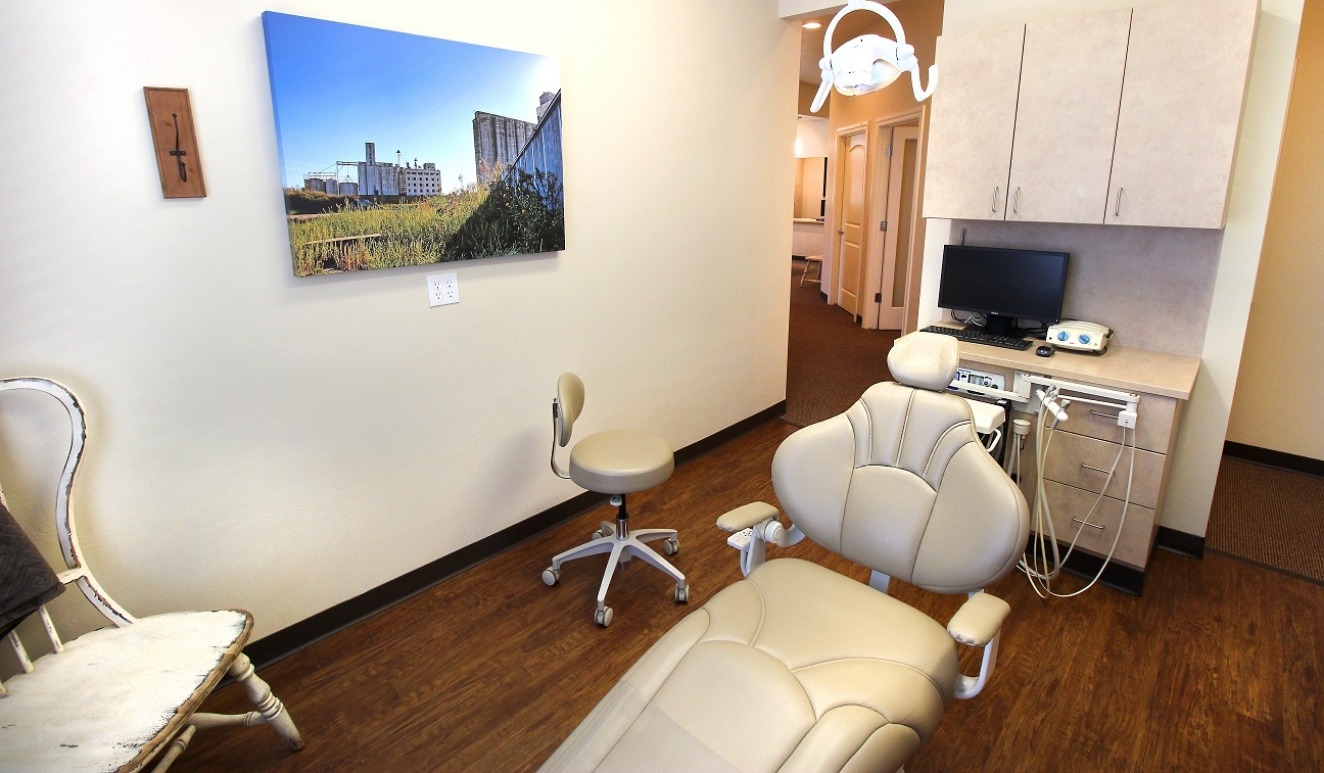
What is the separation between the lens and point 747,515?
178cm

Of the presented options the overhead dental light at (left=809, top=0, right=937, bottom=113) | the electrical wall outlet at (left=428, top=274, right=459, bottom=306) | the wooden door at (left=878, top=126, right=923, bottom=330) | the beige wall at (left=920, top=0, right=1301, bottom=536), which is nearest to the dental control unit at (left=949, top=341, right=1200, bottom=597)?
the beige wall at (left=920, top=0, right=1301, bottom=536)

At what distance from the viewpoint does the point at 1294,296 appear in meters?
3.36

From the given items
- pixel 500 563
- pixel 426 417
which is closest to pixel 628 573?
pixel 500 563

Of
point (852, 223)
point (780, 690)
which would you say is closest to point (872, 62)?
point (780, 690)

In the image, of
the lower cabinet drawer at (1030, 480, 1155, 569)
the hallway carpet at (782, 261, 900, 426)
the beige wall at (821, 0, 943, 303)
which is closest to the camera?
the lower cabinet drawer at (1030, 480, 1155, 569)

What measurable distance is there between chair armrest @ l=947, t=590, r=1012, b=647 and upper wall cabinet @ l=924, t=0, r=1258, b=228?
173 centimetres

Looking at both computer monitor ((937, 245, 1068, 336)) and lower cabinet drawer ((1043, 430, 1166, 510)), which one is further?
computer monitor ((937, 245, 1068, 336))

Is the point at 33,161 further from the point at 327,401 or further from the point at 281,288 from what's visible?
the point at 327,401

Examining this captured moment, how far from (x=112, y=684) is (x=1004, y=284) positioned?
3.28m

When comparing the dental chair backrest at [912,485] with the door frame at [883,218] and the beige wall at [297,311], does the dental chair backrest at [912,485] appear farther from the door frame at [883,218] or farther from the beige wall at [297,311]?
the door frame at [883,218]

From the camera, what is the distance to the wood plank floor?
1.89 metres

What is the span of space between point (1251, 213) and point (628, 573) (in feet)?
8.81

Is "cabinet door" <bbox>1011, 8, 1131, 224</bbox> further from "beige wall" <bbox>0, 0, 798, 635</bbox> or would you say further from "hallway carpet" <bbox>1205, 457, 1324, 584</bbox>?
"hallway carpet" <bbox>1205, 457, 1324, 584</bbox>

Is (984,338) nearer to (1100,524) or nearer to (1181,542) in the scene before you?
(1100,524)
